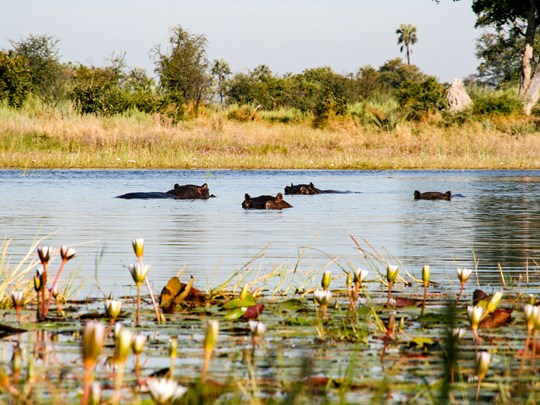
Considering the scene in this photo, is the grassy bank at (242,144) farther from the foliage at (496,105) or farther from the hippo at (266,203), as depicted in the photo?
the hippo at (266,203)

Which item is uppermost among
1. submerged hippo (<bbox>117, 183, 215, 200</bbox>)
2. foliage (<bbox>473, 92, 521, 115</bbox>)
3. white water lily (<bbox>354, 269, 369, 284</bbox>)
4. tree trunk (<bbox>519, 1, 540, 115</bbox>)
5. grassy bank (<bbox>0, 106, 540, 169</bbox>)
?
tree trunk (<bbox>519, 1, 540, 115</bbox>)

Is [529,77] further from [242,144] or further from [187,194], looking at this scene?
[187,194]

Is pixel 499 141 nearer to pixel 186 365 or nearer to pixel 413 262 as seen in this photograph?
pixel 413 262

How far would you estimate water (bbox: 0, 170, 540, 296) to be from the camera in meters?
7.23

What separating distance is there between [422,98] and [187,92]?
36.7ft

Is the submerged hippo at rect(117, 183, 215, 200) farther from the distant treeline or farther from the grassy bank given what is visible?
the distant treeline

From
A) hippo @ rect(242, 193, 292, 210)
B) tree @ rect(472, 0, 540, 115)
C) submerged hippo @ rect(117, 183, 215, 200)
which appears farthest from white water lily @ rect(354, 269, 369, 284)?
tree @ rect(472, 0, 540, 115)

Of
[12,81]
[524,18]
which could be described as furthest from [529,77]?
[12,81]

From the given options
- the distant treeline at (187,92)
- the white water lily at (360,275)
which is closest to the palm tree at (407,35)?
the distant treeline at (187,92)

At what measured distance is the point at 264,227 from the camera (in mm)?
11414

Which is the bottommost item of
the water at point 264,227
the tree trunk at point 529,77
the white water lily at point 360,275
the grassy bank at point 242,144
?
the water at point 264,227

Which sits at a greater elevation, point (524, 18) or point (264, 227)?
point (524, 18)

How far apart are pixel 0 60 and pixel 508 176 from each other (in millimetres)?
19760

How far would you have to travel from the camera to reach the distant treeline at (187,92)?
1443 inches
